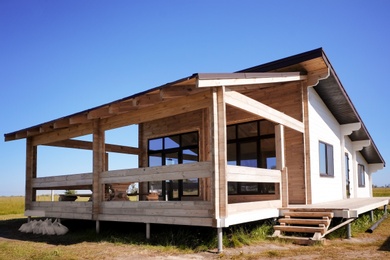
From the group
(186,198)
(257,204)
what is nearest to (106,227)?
(186,198)

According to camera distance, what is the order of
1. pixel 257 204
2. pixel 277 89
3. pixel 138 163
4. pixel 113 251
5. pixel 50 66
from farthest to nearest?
1. pixel 138 163
2. pixel 50 66
3. pixel 277 89
4. pixel 257 204
5. pixel 113 251

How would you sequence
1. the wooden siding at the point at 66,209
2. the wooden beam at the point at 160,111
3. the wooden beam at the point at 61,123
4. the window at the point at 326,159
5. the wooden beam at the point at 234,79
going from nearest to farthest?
the wooden beam at the point at 234,79
the wooden beam at the point at 160,111
the wooden siding at the point at 66,209
the wooden beam at the point at 61,123
the window at the point at 326,159

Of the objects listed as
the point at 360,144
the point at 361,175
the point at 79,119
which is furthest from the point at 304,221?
the point at 361,175

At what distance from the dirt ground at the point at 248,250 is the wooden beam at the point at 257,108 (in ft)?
9.47

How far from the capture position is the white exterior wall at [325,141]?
1119 cm

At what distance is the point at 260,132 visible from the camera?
35.8ft

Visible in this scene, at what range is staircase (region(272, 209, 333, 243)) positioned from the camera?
7844mm

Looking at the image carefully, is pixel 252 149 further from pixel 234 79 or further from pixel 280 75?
pixel 234 79

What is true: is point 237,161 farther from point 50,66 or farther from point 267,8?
point 50,66

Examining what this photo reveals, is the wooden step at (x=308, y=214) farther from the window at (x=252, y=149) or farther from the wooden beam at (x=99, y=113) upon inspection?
the wooden beam at (x=99, y=113)

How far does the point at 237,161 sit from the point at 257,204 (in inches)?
121

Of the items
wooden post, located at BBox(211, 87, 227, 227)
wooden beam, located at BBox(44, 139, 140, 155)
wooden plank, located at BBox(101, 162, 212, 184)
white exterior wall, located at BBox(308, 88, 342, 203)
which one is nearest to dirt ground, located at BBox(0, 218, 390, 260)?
wooden post, located at BBox(211, 87, 227, 227)

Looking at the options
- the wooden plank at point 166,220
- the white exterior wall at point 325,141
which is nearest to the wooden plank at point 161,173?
the wooden plank at point 166,220

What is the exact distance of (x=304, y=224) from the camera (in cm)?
852
